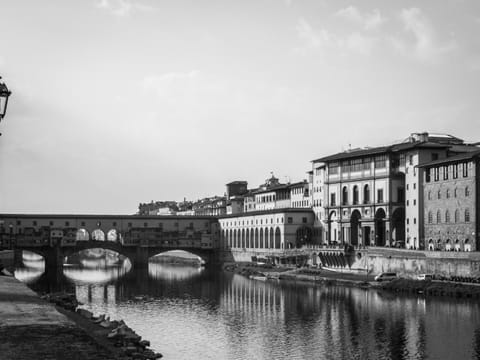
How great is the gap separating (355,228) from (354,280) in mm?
23133

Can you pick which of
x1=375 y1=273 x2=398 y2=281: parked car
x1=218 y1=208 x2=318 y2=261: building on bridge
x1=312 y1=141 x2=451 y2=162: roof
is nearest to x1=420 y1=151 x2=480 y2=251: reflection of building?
x1=312 y1=141 x2=451 y2=162: roof

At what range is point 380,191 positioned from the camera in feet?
335

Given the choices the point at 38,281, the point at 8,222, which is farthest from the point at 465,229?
→ the point at 8,222

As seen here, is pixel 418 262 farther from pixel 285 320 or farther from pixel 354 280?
pixel 285 320

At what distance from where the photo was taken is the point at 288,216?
123500 mm

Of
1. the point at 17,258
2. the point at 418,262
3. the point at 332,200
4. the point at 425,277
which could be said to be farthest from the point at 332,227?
the point at 17,258

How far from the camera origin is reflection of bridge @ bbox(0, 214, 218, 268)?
403 ft

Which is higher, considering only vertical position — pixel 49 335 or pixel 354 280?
pixel 49 335

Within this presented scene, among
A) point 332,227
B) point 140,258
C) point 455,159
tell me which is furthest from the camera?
point 140,258

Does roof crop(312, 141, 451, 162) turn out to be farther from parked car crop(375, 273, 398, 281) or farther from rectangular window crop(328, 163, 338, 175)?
parked car crop(375, 273, 398, 281)

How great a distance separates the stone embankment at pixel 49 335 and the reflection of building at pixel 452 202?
4872 centimetres

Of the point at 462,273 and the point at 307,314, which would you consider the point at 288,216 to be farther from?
the point at 307,314

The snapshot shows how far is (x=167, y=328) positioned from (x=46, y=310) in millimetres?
21183

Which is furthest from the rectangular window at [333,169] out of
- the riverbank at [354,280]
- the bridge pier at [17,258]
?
the bridge pier at [17,258]
